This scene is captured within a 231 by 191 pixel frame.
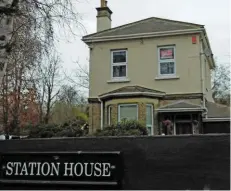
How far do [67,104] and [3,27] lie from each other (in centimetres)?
3637

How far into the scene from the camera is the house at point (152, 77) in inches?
719

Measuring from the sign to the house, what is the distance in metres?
13.7

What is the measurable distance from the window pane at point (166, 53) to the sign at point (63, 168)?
15163 mm

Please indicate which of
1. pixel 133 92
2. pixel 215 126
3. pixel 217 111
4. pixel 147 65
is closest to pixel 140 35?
pixel 147 65

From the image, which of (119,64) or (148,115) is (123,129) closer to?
(148,115)

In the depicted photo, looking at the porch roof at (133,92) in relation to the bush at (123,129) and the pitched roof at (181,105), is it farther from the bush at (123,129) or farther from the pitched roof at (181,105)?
the bush at (123,129)

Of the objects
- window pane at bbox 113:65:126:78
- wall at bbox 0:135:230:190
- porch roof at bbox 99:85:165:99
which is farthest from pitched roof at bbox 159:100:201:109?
wall at bbox 0:135:230:190

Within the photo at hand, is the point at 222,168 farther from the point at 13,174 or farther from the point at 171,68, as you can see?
the point at 171,68

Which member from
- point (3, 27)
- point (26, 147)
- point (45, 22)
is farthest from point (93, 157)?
point (45, 22)

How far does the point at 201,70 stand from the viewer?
1848cm

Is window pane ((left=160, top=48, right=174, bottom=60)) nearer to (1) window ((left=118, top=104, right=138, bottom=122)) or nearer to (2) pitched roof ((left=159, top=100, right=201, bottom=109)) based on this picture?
(2) pitched roof ((left=159, top=100, right=201, bottom=109))

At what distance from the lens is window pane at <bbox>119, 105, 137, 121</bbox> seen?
60.3 feet

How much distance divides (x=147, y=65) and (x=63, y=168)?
15.2 meters

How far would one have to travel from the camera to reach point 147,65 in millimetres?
19188
